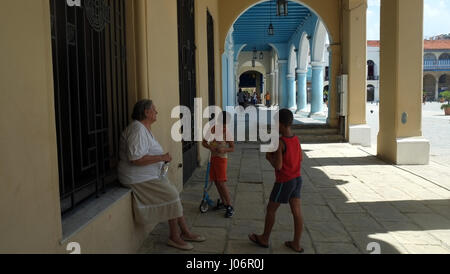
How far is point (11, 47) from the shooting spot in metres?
1.79

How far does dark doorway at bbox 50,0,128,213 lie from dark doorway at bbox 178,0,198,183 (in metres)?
2.29

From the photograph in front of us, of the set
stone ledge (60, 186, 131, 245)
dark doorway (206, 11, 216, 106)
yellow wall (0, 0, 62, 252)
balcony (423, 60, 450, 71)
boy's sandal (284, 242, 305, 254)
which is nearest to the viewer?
yellow wall (0, 0, 62, 252)

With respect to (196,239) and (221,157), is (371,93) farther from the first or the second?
(196,239)

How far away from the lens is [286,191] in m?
3.31

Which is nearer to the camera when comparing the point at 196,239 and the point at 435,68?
the point at 196,239

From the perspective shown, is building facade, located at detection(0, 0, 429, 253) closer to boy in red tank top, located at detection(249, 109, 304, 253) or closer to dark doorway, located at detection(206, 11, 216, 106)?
boy in red tank top, located at detection(249, 109, 304, 253)

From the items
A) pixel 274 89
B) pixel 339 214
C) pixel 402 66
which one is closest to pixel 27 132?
pixel 339 214

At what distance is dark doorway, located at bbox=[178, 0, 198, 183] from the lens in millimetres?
5975

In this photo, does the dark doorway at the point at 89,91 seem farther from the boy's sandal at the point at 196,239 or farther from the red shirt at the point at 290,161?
the red shirt at the point at 290,161

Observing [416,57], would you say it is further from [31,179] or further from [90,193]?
[31,179]

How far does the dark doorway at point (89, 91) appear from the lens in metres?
2.79

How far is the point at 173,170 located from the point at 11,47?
130 inches

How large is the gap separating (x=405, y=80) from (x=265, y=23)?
414 inches

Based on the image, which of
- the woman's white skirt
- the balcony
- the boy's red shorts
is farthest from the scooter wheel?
the balcony
